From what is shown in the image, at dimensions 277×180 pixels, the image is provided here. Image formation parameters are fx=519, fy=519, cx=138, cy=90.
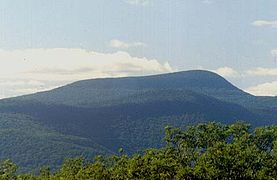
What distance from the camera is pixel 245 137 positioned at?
430ft

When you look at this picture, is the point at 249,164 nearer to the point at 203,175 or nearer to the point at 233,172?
the point at 233,172

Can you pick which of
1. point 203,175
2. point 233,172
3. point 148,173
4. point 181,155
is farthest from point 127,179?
point 181,155

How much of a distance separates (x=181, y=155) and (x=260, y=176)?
92.4ft

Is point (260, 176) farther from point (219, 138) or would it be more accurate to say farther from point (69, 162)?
point (69, 162)

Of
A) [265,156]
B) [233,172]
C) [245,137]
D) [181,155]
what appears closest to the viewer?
[233,172]

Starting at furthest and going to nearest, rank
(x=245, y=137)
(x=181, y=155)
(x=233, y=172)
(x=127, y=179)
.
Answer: (x=245, y=137) < (x=181, y=155) < (x=233, y=172) < (x=127, y=179)

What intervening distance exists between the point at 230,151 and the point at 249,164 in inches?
180

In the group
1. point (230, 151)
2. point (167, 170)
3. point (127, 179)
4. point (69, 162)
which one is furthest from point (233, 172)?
point (69, 162)

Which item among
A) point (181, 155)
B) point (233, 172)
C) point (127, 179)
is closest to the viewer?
point (127, 179)

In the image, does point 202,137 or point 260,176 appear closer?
point 260,176

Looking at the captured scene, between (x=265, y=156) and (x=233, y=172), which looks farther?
(x=265, y=156)

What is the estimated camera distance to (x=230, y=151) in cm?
10481

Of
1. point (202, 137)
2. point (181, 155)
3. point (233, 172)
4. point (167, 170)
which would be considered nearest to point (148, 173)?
point (167, 170)

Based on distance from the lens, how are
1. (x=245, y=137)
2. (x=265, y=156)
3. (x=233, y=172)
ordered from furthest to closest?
(x=245, y=137)
(x=265, y=156)
(x=233, y=172)
